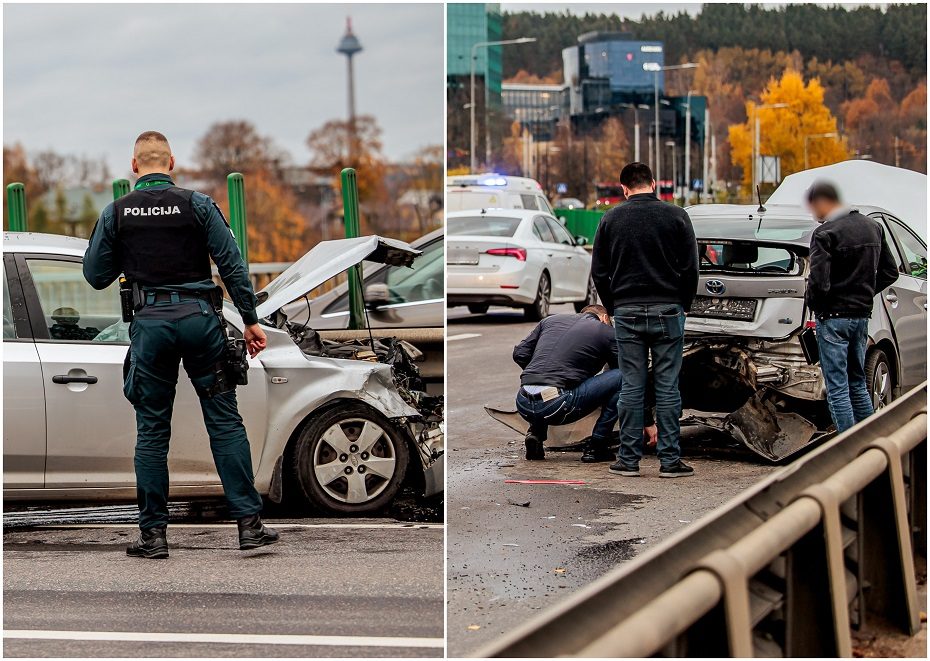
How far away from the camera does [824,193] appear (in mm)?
7617

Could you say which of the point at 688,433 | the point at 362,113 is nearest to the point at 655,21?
the point at 362,113

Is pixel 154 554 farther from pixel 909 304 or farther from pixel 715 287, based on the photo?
pixel 909 304

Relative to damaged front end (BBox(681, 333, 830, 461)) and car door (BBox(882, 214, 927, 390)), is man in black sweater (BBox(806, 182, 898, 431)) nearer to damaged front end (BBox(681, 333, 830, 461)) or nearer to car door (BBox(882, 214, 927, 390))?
damaged front end (BBox(681, 333, 830, 461))

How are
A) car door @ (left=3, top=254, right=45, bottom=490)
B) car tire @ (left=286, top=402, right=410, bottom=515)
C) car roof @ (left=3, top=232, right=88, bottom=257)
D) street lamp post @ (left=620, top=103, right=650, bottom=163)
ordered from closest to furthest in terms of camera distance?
car door @ (left=3, top=254, right=45, bottom=490) → car roof @ (left=3, top=232, right=88, bottom=257) → car tire @ (left=286, top=402, right=410, bottom=515) → street lamp post @ (left=620, top=103, right=650, bottom=163)

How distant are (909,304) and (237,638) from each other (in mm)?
6045

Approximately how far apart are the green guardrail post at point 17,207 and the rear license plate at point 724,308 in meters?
6.33

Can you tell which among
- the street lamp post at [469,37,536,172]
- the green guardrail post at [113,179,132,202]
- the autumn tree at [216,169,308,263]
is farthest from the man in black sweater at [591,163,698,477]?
the street lamp post at [469,37,536,172]

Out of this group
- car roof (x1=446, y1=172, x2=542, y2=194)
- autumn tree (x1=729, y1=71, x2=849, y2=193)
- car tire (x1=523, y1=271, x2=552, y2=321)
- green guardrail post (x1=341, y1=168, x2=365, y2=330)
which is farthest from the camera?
autumn tree (x1=729, y1=71, x2=849, y2=193)

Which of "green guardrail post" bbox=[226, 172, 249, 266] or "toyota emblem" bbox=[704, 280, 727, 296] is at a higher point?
"green guardrail post" bbox=[226, 172, 249, 266]

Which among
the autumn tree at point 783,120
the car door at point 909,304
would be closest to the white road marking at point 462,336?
the car door at point 909,304

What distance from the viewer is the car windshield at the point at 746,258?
26.0 feet

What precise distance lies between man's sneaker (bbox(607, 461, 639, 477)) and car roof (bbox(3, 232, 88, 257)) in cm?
337

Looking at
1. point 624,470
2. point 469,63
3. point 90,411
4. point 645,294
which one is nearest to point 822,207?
point 645,294

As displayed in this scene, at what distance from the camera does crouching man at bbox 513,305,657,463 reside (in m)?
7.78
